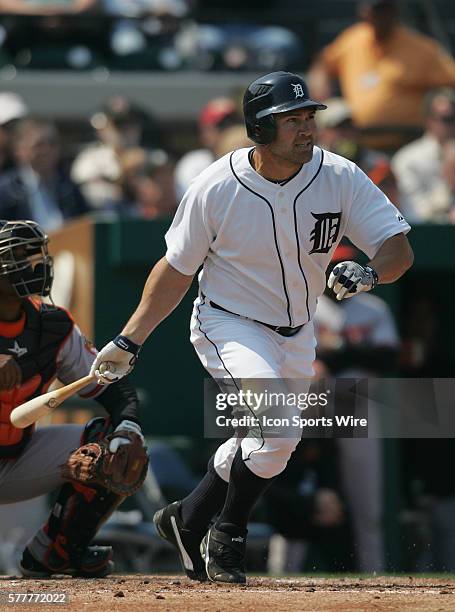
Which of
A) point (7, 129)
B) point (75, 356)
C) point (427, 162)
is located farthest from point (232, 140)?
point (75, 356)

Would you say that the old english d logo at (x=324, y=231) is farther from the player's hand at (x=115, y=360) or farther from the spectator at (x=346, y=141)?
the spectator at (x=346, y=141)

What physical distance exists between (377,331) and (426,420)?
5.41 ft

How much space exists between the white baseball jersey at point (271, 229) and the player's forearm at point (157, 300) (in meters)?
0.05

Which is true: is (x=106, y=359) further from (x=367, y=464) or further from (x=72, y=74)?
(x=72, y=74)

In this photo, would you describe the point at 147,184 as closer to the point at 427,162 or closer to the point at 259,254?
the point at 427,162

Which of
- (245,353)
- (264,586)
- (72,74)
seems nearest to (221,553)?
(264,586)

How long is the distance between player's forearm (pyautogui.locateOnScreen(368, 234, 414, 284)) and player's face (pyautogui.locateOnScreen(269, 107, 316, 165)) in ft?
1.53

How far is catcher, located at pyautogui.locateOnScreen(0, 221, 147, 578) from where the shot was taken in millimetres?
5875

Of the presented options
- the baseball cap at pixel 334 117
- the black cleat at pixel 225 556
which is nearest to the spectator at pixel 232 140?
the baseball cap at pixel 334 117

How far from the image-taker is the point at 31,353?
5949 millimetres

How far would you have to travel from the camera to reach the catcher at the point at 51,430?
588 centimetres

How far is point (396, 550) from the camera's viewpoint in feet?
29.8

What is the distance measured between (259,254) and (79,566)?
5.27 ft

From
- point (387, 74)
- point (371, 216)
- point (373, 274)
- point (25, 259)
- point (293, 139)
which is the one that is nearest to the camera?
point (373, 274)
